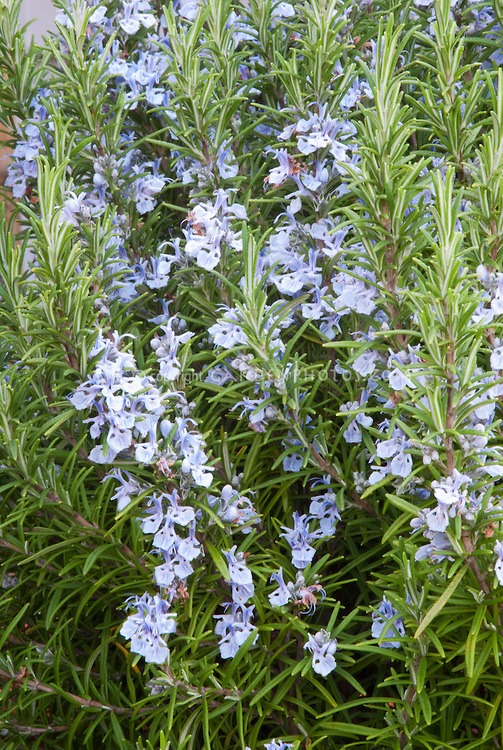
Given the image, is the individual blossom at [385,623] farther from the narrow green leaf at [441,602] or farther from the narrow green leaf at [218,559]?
the narrow green leaf at [218,559]

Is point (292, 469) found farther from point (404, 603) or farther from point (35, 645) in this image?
point (35, 645)

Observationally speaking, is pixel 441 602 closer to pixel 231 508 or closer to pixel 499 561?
pixel 499 561

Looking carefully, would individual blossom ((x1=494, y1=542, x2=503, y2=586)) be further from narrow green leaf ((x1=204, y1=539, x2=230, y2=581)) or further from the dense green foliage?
narrow green leaf ((x1=204, y1=539, x2=230, y2=581))

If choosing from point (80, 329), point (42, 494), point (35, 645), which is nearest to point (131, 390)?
point (80, 329)

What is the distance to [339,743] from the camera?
1.40m

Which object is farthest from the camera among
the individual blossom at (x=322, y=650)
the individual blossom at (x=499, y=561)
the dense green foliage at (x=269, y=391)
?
the individual blossom at (x=322, y=650)

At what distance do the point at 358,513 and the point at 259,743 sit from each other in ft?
1.59

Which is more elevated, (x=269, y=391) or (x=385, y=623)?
(x=269, y=391)

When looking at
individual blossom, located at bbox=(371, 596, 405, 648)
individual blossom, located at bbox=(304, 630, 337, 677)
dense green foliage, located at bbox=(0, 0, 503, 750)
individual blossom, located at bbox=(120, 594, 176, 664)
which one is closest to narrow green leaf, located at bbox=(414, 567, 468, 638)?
dense green foliage, located at bbox=(0, 0, 503, 750)

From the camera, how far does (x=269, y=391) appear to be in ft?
4.20

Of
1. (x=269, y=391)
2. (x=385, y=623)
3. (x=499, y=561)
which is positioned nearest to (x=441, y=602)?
(x=499, y=561)

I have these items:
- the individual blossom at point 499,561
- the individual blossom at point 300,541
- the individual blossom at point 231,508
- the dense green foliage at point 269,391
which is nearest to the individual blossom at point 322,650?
the dense green foliage at point 269,391

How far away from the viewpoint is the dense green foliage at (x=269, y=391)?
42.6 inches

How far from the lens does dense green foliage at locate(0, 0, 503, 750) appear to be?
42.6 inches
